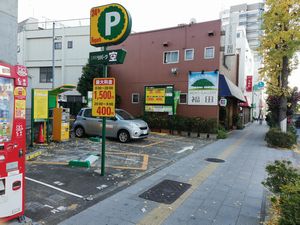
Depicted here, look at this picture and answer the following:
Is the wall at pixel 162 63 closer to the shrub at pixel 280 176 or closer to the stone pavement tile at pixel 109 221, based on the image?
the shrub at pixel 280 176

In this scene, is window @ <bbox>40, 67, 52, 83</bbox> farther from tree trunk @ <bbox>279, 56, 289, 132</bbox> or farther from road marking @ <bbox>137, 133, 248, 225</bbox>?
road marking @ <bbox>137, 133, 248, 225</bbox>

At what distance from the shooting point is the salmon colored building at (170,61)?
50.1ft

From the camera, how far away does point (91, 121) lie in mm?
11758

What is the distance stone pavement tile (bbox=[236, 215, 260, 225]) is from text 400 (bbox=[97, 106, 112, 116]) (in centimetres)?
341

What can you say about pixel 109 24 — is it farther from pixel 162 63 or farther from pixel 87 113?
pixel 162 63

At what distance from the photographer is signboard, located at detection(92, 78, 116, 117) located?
551cm

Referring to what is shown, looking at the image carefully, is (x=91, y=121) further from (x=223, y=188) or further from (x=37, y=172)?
(x=223, y=188)

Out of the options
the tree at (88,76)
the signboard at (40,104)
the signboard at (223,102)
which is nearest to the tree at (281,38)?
the signboard at (223,102)

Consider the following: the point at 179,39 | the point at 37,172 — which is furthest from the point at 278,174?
the point at 179,39

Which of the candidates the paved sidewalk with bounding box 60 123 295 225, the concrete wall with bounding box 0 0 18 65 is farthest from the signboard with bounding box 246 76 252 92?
the concrete wall with bounding box 0 0 18 65

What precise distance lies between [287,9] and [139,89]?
10551mm

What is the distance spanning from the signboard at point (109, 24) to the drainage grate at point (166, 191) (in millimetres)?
3494

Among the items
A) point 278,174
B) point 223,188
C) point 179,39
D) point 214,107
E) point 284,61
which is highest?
point 179,39

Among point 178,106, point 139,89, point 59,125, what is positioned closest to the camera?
point 59,125
